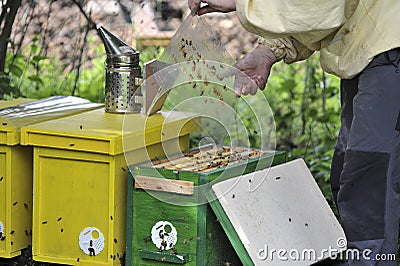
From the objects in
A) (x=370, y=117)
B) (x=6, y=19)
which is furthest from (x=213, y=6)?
(x=6, y=19)

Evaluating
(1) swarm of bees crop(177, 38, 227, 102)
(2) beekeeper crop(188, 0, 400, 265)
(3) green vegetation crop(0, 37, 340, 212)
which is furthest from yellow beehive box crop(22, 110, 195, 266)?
(3) green vegetation crop(0, 37, 340, 212)

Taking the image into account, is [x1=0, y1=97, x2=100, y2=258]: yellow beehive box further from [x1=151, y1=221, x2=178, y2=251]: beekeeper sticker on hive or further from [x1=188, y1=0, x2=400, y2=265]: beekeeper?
[x1=188, y1=0, x2=400, y2=265]: beekeeper

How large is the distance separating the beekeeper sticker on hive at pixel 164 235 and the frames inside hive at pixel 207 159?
0.23 m

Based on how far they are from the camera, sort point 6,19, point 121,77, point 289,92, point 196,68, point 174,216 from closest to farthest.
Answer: point 174,216, point 196,68, point 121,77, point 6,19, point 289,92

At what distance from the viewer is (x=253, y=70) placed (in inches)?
135

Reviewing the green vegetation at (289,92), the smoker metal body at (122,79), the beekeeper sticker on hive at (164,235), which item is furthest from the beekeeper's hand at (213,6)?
the green vegetation at (289,92)

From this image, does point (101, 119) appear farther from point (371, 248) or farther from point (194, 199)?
point (371, 248)

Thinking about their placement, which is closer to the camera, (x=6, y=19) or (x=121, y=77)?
(x=121, y=77)

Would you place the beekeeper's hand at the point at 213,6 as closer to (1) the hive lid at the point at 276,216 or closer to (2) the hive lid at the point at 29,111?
(1) the hive lid at the point at 276,216

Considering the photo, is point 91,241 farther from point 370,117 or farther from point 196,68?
point 370,117

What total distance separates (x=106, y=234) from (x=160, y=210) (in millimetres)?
250

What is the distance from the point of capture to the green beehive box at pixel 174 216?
→ 10.9 feet

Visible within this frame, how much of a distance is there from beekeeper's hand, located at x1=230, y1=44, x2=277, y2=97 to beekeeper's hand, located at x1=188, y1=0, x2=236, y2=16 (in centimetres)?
26

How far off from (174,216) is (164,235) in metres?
0.10
